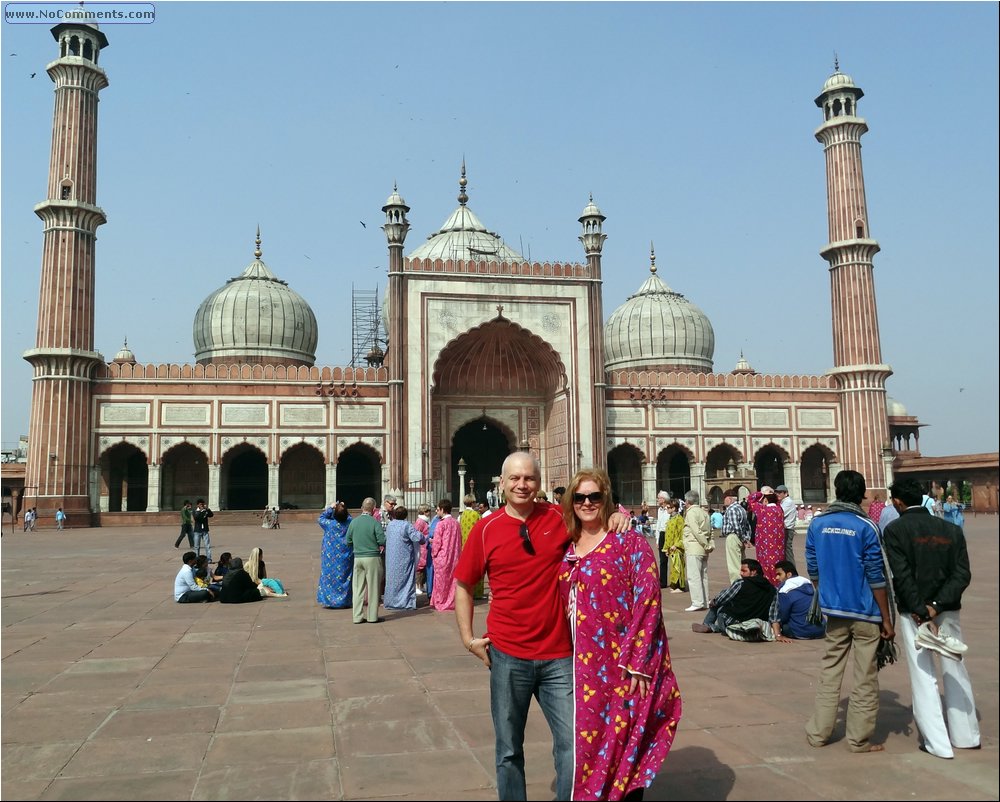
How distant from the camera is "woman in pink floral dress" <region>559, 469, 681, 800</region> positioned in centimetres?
304

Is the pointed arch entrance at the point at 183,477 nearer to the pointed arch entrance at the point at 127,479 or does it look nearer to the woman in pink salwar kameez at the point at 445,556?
the pointed arch entrance at the point at 127,479

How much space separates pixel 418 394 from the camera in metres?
29.7

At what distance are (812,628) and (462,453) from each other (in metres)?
28.3

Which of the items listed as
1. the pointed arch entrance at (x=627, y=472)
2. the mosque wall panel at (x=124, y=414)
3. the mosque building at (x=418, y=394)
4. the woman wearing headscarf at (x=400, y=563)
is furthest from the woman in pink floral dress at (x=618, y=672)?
the pointed arch entrance at (x=627, y=472)

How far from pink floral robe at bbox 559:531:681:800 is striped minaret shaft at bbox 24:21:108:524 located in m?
27.7

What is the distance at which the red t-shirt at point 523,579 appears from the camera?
3.14 m

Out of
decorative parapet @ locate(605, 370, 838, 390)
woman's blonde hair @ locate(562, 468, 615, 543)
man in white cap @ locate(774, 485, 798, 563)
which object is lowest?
man in white cap @ locate(774, 485, 798, 563)

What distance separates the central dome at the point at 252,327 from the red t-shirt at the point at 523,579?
109 ft

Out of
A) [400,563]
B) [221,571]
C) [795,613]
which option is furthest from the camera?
[221,571]

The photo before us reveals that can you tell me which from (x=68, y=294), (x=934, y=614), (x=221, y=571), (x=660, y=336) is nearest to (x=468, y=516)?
(x=221, y=571)

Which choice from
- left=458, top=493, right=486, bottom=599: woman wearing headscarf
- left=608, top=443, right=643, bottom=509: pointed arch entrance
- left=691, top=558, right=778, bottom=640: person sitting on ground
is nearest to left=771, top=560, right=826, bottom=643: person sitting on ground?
left=691, top=558, right=778, bottom=640: person sitting on ground

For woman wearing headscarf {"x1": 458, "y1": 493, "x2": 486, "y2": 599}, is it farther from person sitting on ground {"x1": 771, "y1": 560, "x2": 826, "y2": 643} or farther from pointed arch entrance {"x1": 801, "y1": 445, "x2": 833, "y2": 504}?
pointed arch entrance {"x1": 801, "y1": 445, "x2": 833, "y2": 504}

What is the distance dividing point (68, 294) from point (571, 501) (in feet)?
95.7

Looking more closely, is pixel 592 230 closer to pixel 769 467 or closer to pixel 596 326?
pixel 596 326
